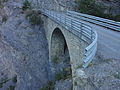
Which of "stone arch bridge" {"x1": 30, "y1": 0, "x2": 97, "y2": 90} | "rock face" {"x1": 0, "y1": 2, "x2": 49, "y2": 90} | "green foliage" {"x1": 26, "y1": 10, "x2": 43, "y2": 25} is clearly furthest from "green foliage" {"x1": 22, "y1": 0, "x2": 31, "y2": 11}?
"stone arch bridge" {"x1": 30, "y1": 0, "x2": 97, "y2": 90}

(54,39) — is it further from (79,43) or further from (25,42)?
(79,43)

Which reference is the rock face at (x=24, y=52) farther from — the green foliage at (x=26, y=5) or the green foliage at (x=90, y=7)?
the green foliage at (x=90, y=7)

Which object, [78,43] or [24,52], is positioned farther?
[24,52]

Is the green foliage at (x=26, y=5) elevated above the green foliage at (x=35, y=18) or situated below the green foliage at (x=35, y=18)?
above

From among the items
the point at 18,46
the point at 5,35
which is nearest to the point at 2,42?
the point at 5,35

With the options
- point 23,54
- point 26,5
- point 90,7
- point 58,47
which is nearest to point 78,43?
point 58,47

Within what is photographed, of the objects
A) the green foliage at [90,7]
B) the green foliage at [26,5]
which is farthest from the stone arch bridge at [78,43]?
the green foliage at [26,5]

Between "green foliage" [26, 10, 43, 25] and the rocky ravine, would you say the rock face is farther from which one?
"green foliage" [26, 10, 43, 25]

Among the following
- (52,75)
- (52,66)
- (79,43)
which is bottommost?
(52,75)

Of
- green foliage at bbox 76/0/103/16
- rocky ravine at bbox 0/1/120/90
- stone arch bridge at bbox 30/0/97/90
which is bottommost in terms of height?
rocky ravine at bbox 0/1/120/90

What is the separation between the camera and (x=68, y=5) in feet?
62.6

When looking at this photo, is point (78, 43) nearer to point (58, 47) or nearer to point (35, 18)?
point (58, 47)

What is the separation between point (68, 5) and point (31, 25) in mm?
6060

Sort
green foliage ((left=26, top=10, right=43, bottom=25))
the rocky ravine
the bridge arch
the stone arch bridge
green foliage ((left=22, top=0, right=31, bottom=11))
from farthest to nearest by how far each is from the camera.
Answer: green foliage ((left=22, top=0, right=31, bottom=11)) → green foliage ((left=26, top=10, right=43, bottom=25)) → the bridge arch → the rocky ravine → the stone arch bridge
